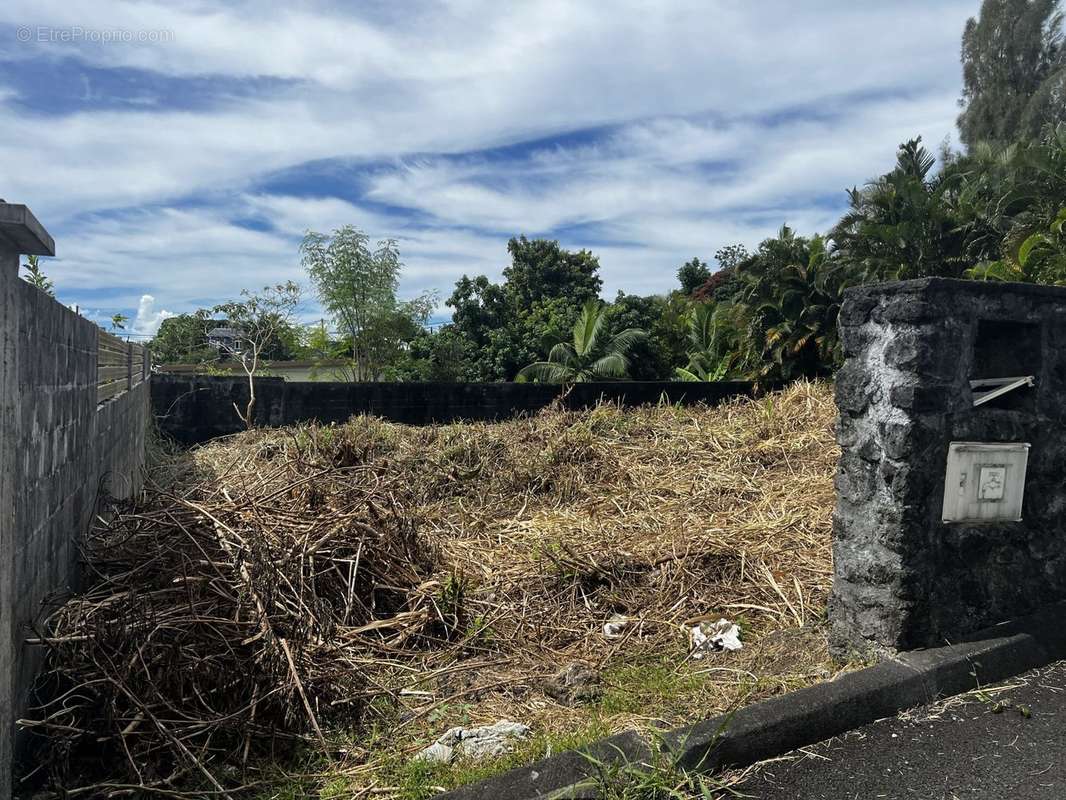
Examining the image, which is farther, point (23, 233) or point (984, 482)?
point (984, 482)

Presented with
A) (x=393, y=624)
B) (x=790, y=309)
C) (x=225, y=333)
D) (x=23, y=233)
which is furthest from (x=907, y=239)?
(x=23, y=233)

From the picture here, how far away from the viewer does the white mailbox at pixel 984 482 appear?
336cm

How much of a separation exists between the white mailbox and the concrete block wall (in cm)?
347

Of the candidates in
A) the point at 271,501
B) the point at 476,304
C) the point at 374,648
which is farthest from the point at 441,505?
the point at 476,304

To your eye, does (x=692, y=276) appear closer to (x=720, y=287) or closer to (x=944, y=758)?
(x=720, y=287)

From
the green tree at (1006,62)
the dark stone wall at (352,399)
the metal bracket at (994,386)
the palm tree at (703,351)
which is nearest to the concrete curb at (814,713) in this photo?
the metal bracket at (994,386)

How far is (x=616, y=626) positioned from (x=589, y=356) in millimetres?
17248

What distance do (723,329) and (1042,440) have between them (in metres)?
20.0

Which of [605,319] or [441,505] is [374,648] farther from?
[605,319]

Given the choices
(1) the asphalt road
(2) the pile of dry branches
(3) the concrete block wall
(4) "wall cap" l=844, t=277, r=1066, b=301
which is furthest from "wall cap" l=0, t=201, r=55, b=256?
(4) "wall cap" l=844, t=277, r=1066, b=301

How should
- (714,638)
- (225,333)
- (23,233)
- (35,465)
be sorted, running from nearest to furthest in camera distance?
(23,233)
(35,465)
(714,638)
(225,333)

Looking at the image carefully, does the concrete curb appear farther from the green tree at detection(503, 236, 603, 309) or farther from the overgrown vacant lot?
the green tree at detection(503, 236, 603, 309)

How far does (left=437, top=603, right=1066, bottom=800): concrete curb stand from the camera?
8.13 feet

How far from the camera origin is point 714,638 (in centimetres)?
399
